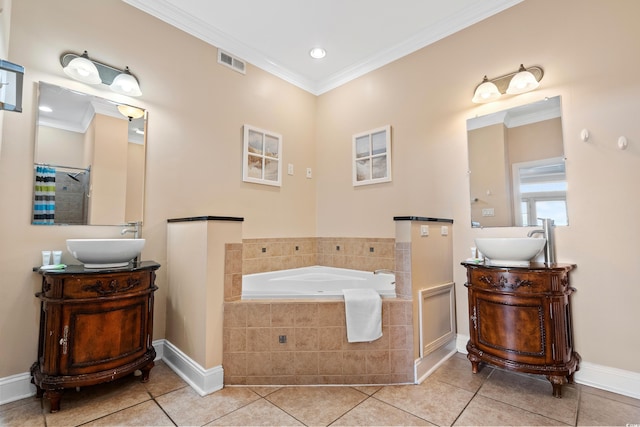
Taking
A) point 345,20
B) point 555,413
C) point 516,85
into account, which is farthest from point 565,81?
point 555,413

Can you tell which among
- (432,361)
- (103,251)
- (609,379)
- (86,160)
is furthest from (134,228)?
(609,379)

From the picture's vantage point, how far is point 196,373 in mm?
2029

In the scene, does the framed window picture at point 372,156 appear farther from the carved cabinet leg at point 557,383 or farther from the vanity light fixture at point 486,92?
the carved cabinet leg at point 557,383

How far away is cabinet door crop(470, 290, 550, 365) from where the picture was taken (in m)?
1.94

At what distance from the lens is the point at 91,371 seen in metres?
1.79

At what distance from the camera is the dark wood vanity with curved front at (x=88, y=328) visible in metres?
1.73

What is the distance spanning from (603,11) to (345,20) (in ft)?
6.12

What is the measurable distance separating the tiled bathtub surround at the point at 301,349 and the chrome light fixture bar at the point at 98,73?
1.86 metres

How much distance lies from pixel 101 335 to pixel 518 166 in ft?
10.4

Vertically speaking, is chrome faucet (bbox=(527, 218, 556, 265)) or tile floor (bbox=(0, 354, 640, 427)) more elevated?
chrome faucet (bbox=(527, 218, 556, 265))

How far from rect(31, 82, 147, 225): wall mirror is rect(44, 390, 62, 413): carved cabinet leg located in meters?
1.04

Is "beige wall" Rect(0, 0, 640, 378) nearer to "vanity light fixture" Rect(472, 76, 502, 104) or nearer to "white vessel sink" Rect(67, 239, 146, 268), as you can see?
"vanity light fixture" Rect(472, 76, 502, 104)

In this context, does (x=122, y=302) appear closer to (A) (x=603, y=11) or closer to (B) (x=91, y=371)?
(B) (x=91, y=371)

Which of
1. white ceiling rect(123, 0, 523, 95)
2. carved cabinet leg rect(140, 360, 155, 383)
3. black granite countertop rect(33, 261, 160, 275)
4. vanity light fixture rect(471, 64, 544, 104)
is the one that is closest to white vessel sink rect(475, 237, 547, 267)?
vanity light fixture rect(471, 64, 544, 104)
